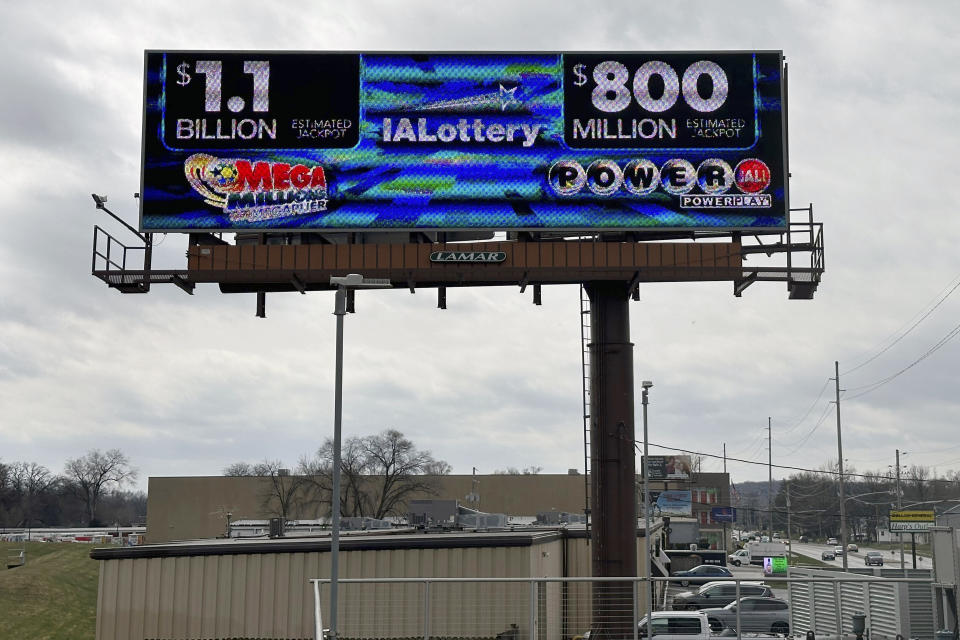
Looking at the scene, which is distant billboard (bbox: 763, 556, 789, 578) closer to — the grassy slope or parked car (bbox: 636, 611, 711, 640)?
the grassy slope

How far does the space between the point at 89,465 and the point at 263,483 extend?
6312 cm

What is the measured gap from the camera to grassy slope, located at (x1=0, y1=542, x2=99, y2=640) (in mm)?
57125

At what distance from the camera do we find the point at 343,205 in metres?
31.6

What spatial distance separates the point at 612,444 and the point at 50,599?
151 ft

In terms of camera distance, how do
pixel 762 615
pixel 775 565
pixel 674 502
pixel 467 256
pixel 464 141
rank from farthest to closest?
pixel 674 502, pixel 775 565, pixel 762 615, pixel 464 141, pixel 467 256

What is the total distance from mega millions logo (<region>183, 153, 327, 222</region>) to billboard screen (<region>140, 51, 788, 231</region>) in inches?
1.6

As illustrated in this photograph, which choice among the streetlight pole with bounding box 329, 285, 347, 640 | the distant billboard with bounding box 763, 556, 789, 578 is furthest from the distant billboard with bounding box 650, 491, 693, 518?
the streetlight pole with bounding box 329, 285, 347, 640

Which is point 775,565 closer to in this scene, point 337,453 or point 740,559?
point 740,559

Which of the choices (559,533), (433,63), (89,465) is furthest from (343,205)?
(89,465)

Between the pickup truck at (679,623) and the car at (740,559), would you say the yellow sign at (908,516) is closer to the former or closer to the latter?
the pickup truck at (679,623)

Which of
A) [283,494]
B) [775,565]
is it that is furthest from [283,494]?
A: [775,565]

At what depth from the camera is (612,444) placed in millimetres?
31078

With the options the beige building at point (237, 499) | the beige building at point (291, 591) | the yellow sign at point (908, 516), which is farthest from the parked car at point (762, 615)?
the beige building at point (237, 499)

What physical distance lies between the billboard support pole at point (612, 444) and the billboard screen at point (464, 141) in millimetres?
2773
